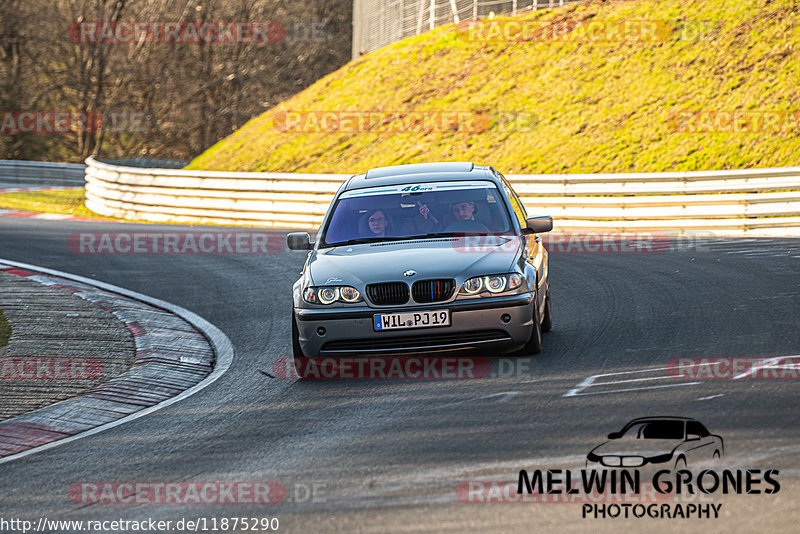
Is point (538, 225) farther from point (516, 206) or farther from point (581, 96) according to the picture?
point (581, 96)

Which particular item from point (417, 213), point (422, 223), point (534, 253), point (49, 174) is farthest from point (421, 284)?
point (49, 174)

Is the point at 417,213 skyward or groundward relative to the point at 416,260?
skyward

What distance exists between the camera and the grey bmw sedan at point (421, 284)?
7676 millimetres

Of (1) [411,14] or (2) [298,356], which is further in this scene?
(1) [411,14]

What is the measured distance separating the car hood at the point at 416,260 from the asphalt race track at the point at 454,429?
81 cm

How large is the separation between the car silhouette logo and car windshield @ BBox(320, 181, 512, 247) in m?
3.18

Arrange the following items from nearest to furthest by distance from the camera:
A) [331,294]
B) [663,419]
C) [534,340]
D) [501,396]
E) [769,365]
Answer: 1. [663,419]
2. [501,396]
3. [769,365]
4. [331,294]
5. [534,340]

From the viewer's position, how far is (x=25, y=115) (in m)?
47.2

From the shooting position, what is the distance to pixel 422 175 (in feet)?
30.9

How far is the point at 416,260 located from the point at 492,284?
0.64 metres

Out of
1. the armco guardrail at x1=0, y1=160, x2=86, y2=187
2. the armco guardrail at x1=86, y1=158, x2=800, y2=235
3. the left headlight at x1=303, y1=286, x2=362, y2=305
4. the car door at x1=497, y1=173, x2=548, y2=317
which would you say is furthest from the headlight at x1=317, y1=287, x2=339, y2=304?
the armco guardrail at x1=0, y1=160, x2=86, y2=187

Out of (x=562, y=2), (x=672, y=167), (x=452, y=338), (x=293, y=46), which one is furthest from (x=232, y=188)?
(x=293, y=46)

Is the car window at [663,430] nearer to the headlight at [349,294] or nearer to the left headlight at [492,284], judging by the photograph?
the left headlight at [492,284]

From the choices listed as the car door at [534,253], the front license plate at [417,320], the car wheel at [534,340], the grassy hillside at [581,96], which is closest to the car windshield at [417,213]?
the car door at [534,253]
